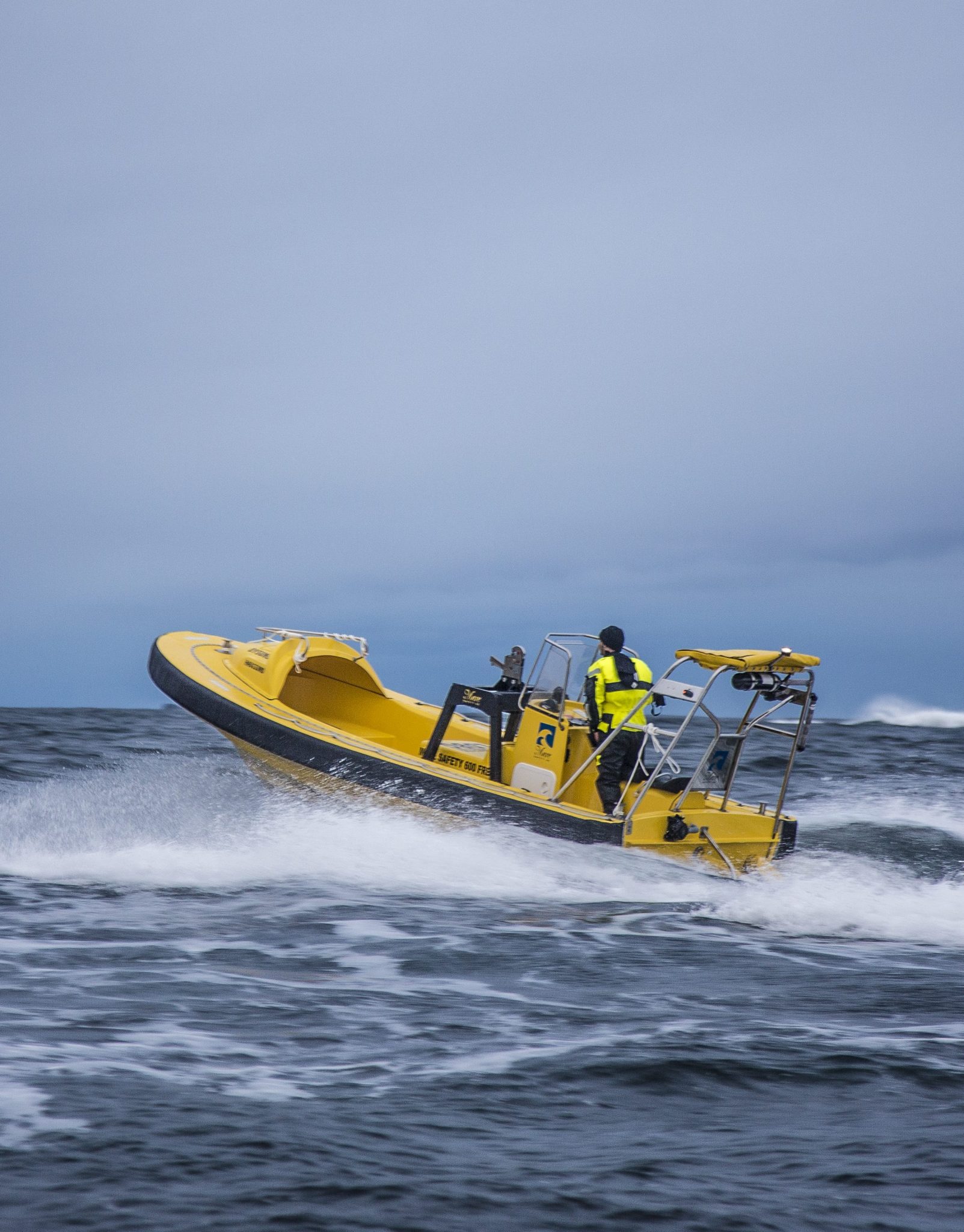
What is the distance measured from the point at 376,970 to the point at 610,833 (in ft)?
7.34

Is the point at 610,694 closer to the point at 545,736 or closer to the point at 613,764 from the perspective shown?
the point at 613,764

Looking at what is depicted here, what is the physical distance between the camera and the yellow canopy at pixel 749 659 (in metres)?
6.98

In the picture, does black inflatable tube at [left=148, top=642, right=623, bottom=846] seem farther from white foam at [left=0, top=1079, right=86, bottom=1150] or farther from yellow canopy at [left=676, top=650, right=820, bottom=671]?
white foam at [left=0, top=1079, right=86, bottom=1150]

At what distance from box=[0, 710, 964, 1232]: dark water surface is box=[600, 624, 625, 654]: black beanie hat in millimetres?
1246

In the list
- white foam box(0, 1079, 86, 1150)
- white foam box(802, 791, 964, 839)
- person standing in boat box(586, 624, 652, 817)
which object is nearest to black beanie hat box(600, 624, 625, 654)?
person standing in boat box(586, 624, 652, 817)

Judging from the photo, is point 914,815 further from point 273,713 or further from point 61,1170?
point 61,1170

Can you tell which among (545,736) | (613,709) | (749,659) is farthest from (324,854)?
(749,659)

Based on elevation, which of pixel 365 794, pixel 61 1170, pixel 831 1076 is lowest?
pixel 61 1170

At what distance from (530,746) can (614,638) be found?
36.7 inches

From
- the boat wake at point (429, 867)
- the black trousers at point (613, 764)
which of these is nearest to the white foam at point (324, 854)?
the boat wake at point (429, 867)

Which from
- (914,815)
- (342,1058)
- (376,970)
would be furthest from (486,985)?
(914,815)

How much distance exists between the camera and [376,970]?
5.15 metres

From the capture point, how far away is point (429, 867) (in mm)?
7113

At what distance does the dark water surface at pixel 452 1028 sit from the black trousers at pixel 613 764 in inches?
20.7
